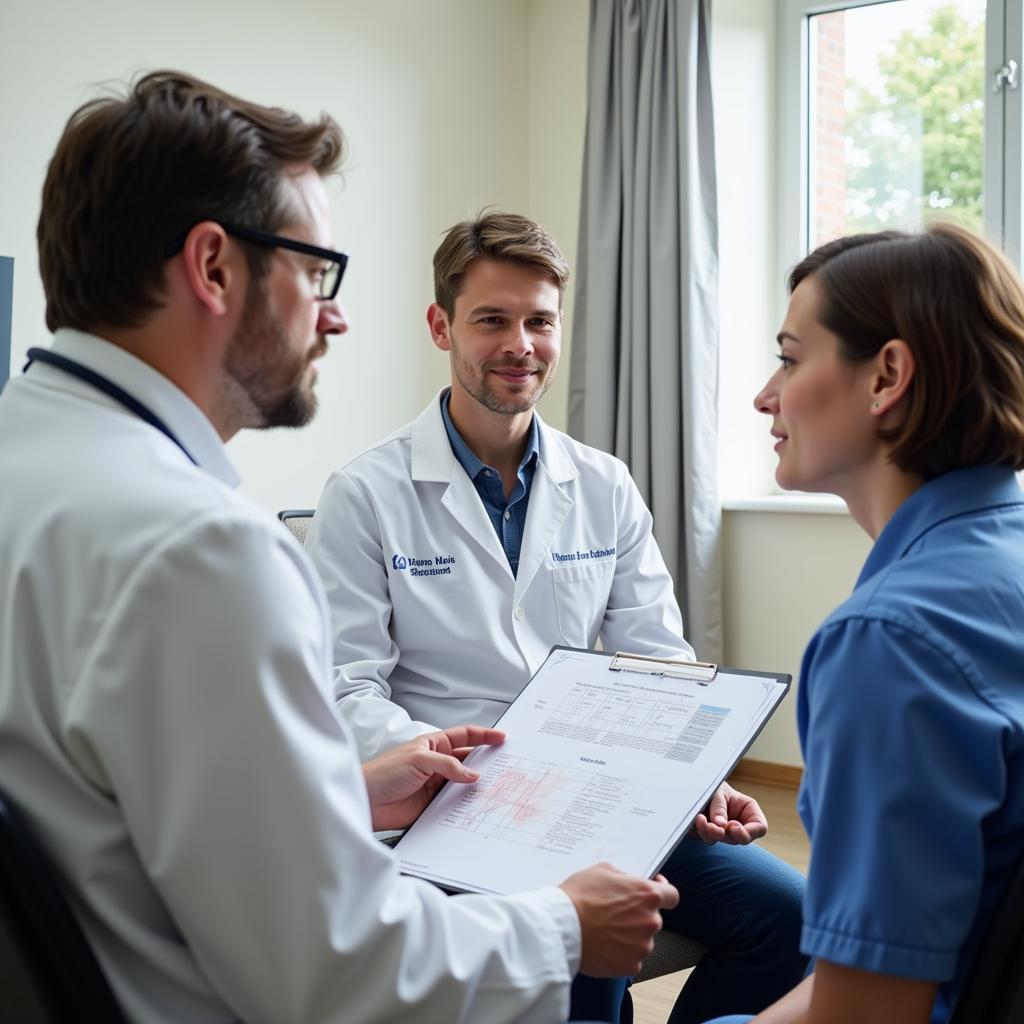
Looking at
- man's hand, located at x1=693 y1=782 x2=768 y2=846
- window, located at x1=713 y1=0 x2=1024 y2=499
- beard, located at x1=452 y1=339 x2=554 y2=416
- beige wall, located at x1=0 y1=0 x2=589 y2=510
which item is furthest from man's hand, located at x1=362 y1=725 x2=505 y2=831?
window, located at x1=713 y1=0 x2=1024 y2=499

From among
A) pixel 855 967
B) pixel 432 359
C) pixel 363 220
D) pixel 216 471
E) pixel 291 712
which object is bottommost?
pixel 855 967

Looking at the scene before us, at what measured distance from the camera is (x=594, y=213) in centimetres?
380

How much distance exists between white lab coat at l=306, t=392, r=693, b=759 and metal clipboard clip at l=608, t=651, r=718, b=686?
1.01ft

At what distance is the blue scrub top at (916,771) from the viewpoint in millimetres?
822

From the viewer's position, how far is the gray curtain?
3641 millimetres

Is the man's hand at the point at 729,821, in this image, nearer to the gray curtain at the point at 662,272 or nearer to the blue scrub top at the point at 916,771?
the blue scrub top at the point at 916,771

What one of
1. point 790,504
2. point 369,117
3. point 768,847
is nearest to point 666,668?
point 768,847

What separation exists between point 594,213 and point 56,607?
3258mm

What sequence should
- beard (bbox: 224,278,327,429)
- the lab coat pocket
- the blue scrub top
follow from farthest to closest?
the lab coat pocket → beard (bbox: 224,278,327,429) → the blue scrub top

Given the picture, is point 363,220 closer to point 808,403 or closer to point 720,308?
point 720,308

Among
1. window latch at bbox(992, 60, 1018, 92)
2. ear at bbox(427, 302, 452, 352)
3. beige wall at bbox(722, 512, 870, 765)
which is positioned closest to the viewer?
ear at bbox(427, 302, 452, 352)

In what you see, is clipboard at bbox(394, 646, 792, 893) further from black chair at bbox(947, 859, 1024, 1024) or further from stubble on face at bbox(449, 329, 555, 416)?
stubble on face at bbox(449, 329, 555, 416)

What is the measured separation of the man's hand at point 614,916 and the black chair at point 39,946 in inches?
15.5

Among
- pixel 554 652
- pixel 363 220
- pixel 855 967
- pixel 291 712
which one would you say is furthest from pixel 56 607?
pixel 363 220
